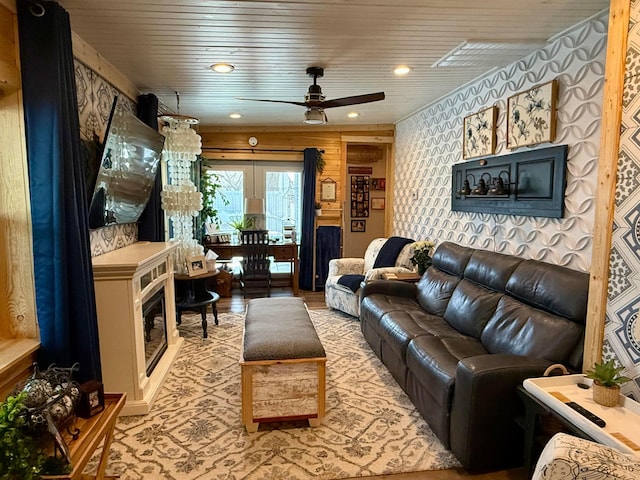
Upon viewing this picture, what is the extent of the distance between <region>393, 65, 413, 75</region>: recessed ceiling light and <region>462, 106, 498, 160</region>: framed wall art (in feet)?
2.61

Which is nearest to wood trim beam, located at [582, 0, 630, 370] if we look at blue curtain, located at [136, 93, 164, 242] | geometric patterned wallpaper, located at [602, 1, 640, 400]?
geometric patterned wallpaper, located at [602, 1, 640, 400]

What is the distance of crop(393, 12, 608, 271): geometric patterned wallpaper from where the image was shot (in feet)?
7.95

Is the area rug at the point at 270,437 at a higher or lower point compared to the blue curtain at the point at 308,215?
lower

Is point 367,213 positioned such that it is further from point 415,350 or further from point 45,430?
point 45,430

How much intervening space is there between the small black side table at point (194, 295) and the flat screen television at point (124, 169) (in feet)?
3.00

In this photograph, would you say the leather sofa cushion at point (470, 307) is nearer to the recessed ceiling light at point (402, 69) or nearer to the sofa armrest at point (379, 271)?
the sofa armrest at point (379, 271)

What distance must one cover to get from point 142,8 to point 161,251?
1743 millimetres

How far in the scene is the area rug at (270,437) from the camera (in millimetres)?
2133

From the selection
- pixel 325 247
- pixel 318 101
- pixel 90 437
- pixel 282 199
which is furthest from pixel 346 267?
pixel 90 437

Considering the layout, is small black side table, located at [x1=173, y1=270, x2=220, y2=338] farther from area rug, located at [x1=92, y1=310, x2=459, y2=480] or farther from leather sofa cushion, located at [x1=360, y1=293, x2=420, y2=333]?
leather sofa cushion, located at [x1=360, y1=293, x2=420, y2=333]

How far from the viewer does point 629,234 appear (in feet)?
5.77

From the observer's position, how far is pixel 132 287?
2586 mm

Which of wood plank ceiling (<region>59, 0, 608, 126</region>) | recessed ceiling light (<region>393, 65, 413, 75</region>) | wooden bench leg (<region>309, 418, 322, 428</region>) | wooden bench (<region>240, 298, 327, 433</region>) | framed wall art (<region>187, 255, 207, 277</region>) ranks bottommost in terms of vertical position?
wooden bench leg (<region>309, 418, 322, 428</region>)

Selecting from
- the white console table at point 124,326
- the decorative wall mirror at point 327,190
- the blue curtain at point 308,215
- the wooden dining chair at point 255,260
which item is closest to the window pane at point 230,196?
the wooden dining chair at point 255,260
